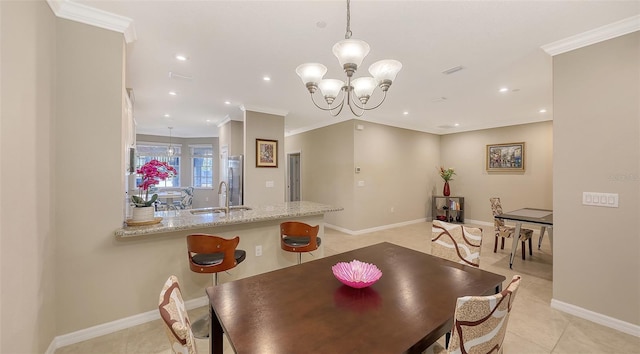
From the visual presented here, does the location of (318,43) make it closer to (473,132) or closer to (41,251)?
(41,251)

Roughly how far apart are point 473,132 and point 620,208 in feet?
16.6

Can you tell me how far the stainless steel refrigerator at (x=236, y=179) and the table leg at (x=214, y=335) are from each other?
138 inches

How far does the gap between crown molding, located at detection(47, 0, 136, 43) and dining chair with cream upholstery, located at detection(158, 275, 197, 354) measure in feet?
7.33

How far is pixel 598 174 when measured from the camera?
2.22m

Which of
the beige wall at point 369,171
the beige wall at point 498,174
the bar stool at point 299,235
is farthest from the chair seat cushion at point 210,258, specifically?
the beige wall at point 498,174

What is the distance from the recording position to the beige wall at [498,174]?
5516 millimetres

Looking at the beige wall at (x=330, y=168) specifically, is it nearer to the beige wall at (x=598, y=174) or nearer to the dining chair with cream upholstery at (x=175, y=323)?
the beige wall at (x=598, y=174)

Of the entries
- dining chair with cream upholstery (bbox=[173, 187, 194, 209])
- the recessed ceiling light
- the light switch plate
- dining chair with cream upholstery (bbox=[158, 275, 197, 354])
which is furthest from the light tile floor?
dining chair with cream upholstery (bbox=[173, 187, 194, 209])

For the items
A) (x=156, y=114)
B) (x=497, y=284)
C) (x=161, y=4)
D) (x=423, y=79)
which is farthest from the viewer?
(x=156, y=114)

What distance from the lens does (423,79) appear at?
10.8 feet

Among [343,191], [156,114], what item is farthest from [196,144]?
[343,191]

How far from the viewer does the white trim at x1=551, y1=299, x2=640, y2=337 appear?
2090mm

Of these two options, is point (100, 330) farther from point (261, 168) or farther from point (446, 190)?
point (446, 190)

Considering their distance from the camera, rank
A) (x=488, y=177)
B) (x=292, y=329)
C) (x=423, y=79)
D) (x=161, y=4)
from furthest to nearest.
A: (x=488, y=177) < (x=423, y=79) < (x=161, y=4) < (x=292, y=329)
